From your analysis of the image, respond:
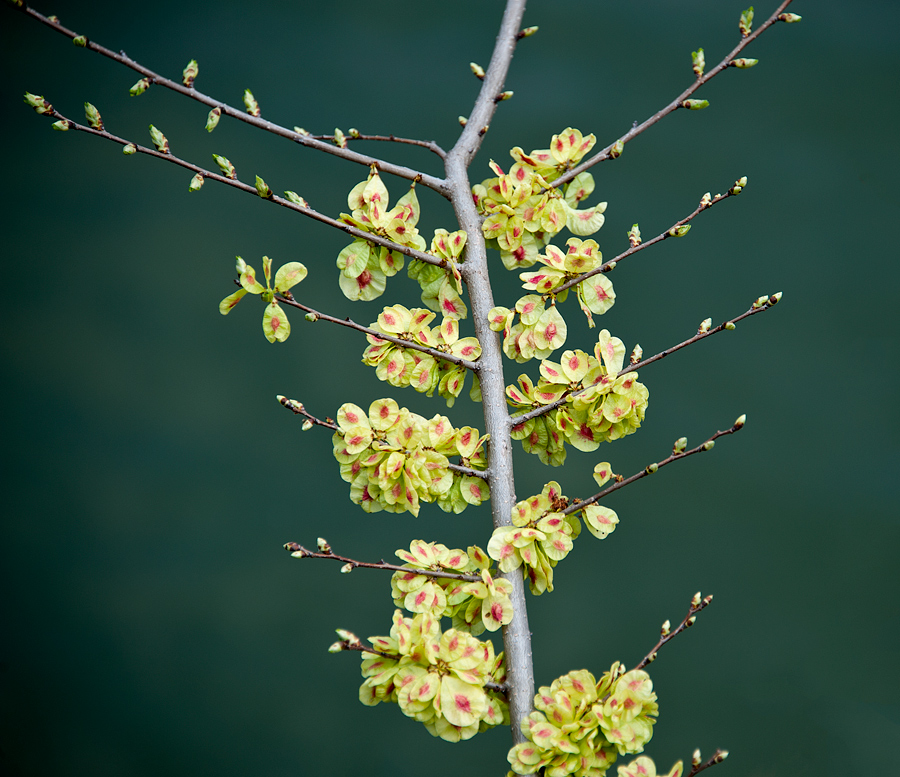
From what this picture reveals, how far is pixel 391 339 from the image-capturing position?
2.10 ft

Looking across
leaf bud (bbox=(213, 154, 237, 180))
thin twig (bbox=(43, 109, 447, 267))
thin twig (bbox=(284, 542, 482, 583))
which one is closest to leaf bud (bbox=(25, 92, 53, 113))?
thin twig (bbox=(43, 109, 447, 267))

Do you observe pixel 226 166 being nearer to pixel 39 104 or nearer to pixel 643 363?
pixel 39 104

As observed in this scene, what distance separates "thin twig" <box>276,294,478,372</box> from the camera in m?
0.63

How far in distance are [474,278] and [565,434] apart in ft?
0.56

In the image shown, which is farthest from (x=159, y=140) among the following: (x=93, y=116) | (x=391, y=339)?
(x=391, y=339)

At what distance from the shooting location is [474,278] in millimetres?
705

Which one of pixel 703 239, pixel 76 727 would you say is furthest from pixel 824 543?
pixel 76 727

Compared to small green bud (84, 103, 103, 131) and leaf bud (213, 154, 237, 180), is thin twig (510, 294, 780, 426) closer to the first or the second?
leaf bud (213, 154, 237, 180)

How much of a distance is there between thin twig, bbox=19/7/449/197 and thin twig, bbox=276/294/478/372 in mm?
144

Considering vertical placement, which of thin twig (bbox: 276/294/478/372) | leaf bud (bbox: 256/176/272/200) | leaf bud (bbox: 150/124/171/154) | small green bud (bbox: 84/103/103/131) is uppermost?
small green bud (bbox: 84/103/103/131)

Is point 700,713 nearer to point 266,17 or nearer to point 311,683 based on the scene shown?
point 311,683

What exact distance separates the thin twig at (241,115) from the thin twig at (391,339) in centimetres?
14

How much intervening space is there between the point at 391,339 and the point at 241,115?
23 centimetres

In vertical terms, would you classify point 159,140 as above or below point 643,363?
above
